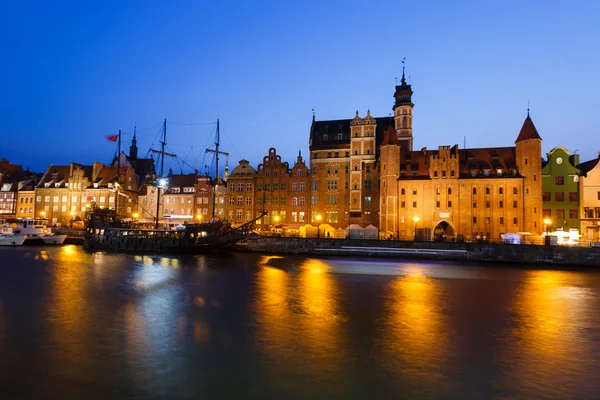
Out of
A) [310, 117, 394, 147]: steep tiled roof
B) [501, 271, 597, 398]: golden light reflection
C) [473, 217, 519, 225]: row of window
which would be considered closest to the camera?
[501, 271, 597, 398]: golden light reflection

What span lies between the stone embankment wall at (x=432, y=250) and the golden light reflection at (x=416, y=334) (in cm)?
2210

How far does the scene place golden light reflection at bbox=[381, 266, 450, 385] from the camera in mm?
13110

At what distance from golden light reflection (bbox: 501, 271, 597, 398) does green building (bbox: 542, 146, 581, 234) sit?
32.5m

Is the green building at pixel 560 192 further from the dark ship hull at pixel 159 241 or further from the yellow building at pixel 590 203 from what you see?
the dark ship hull at pixel 159 241

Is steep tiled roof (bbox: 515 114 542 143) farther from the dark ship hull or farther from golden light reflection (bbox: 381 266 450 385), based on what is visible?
the dark ship hull

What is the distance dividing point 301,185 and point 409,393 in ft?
203

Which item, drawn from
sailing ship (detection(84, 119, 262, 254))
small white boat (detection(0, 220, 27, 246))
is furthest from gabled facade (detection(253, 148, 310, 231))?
small white boat (detection(0, 220, 27, 246))

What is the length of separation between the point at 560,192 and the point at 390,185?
80.0ft

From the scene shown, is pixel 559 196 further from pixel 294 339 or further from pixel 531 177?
pixel 294 339

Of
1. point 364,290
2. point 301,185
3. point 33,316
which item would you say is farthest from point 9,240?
point 364,290

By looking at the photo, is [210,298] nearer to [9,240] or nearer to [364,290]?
[364,290]

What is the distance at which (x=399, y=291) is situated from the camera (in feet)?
89.6

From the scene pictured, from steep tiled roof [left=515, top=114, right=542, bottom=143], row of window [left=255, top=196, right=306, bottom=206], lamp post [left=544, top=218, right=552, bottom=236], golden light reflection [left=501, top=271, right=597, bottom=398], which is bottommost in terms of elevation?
golden light reflection [left=501, top=271, right=597, bottom=398]

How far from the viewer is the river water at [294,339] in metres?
11.6
